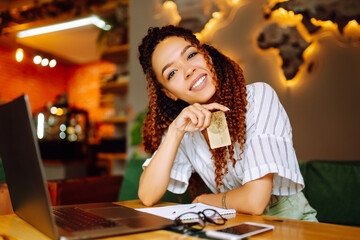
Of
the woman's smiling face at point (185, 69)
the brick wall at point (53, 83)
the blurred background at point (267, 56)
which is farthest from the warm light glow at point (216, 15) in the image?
the brick wall at point (53, 83)

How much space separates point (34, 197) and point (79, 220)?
140mm

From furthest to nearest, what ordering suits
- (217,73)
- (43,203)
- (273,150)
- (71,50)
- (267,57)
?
(71,50)
(267,57)
(217,73)
(273,150)
(43,203)

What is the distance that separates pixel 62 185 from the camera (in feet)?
5.91

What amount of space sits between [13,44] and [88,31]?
1534mm

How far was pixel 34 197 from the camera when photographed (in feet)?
2.15

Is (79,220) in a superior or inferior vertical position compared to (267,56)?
inferior

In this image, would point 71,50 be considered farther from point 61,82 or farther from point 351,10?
point 351,10

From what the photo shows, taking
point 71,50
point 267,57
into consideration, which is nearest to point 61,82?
point 71,50

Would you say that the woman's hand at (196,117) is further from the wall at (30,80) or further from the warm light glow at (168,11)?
the wall at (30,80)

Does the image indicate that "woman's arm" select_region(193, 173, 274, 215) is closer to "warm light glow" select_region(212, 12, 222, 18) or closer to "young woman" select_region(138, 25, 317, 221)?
"young woman" select_region(138, 25, 317, 221)

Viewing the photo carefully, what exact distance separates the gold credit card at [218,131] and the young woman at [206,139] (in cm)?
3

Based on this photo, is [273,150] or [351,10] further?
[351,10]

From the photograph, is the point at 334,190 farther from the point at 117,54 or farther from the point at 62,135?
the point at 62,135

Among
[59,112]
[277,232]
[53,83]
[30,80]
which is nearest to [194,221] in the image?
[277,232]
